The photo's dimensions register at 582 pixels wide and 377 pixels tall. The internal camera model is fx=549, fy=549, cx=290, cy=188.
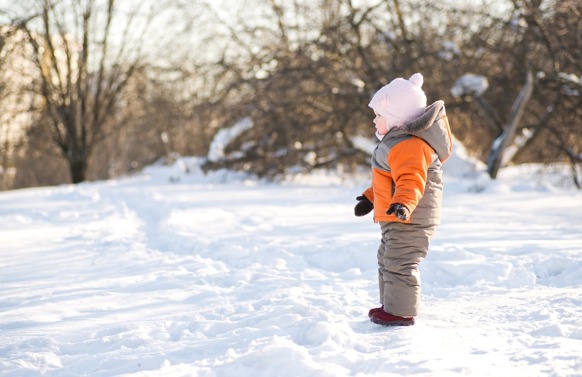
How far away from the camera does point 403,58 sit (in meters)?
10.2

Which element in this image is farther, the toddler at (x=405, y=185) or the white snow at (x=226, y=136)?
the white snow at (x=226, y=136)

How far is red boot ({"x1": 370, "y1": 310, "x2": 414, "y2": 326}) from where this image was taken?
2740 millimetres

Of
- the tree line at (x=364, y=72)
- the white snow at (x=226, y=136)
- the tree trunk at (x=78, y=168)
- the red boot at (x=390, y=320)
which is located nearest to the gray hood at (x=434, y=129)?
the red boot at (x=390, y=320)

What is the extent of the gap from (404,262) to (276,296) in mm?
827

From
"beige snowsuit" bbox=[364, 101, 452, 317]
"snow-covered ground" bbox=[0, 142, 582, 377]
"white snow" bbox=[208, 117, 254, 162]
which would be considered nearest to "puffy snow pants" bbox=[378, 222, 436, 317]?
"beige snowsuit" bbox=[364, 101, 452, 317]

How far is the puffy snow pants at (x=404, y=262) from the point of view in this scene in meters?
2.77

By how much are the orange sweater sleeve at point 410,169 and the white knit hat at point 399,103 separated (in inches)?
6.0

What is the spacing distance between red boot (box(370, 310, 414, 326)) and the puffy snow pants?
0.02m

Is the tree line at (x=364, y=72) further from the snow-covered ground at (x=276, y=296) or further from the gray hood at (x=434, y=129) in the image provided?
the gray hood at (x=434, y=129)

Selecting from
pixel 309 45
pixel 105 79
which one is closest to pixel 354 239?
pixel 309 45

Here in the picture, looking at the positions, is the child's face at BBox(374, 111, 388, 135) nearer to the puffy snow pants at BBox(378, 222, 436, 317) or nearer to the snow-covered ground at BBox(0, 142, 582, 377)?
the puffy snow pants at BBox(378, 222, 436, 317)

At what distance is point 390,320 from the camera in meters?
2.74

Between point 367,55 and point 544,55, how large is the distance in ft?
10.2

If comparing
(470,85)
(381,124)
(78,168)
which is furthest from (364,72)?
(78,168)
